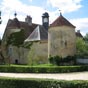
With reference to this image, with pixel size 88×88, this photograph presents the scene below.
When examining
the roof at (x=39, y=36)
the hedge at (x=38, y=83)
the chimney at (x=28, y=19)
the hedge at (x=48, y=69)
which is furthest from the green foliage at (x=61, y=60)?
the hedge at (x=38, y=83)

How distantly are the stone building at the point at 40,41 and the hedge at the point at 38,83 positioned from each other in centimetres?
2479

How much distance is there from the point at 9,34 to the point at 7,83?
123ft

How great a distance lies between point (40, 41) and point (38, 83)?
3202 centimetres

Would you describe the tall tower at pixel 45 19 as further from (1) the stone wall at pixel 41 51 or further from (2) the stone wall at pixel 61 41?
(2) the stone wall at pixel 61 41

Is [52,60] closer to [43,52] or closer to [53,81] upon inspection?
[43,52]

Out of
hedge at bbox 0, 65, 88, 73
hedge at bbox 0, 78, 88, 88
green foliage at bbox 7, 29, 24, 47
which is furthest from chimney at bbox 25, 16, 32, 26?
hedge at bbox 0, 78, 88, 88

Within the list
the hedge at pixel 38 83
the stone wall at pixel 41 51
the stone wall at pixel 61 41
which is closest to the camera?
the hedge at pixel 38 83

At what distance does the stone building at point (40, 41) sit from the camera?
46719 mm

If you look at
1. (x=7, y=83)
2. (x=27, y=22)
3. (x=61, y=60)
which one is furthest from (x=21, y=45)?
(x=7, y=83)

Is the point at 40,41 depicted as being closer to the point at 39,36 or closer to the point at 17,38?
the point at 39,36

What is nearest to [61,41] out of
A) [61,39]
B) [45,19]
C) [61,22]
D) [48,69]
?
[61,39]

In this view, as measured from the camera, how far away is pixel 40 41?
170ft

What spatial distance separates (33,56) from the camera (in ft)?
159

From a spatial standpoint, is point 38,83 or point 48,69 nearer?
point 38,83
